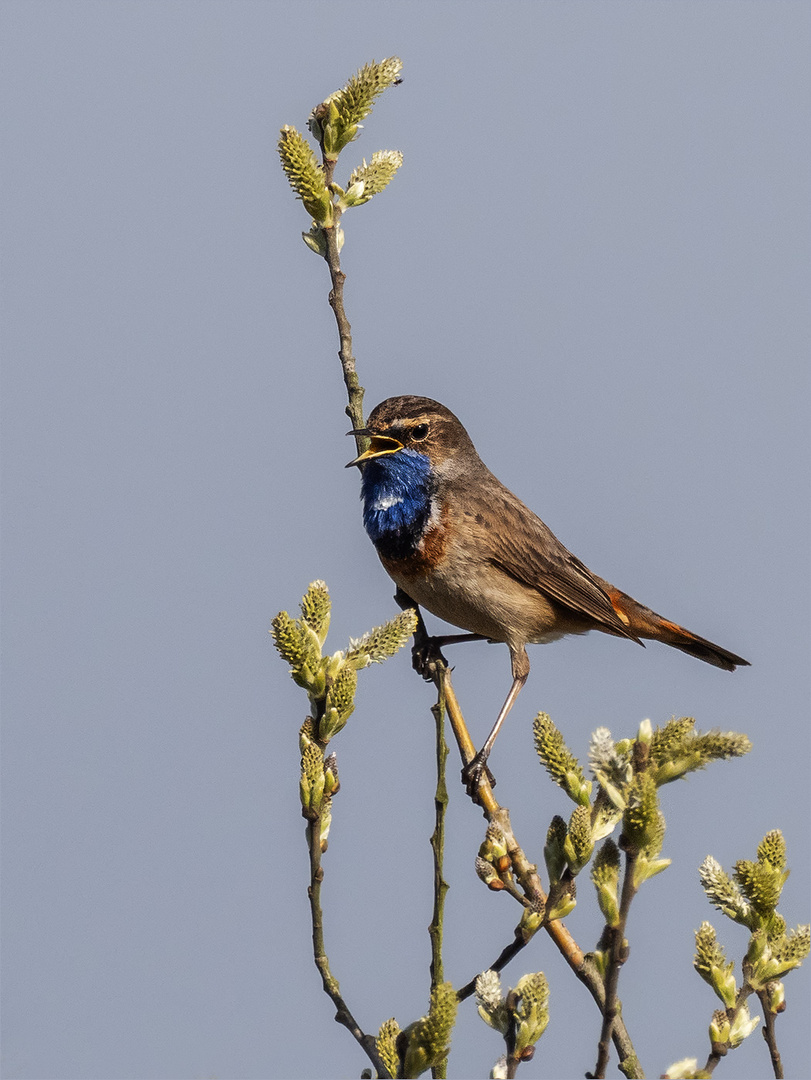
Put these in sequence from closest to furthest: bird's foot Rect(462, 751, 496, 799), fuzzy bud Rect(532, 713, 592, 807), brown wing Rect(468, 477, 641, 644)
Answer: fuzzy bud Rect(532, 713, 592, 807), bird's foot Rect(462, 751, 496, 799), brown wing Rect(468, 477, 641, 644)

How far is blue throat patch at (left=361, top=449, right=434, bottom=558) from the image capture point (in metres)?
6.24

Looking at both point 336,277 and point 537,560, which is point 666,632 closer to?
point 537,560

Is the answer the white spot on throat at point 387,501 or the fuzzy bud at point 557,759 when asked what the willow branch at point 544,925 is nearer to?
the fuzzy bud at point 557,759

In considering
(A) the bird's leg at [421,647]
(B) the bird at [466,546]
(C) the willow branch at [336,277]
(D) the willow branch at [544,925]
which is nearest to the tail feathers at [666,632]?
(B) the bird at [466,546]

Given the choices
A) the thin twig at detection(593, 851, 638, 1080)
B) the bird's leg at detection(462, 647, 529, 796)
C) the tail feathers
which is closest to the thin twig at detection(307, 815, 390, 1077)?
the thin twig at detection(593, 851, 638, 1080)

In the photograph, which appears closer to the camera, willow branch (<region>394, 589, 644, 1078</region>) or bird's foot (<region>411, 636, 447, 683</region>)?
willow branch (<region>394, 589, 644, 1078</region>)

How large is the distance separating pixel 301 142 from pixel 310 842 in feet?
7.32

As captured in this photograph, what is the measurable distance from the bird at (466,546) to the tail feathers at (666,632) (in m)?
0.02

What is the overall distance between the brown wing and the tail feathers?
0.28 meters

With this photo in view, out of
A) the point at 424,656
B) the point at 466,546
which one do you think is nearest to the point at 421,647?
the point at 424,656

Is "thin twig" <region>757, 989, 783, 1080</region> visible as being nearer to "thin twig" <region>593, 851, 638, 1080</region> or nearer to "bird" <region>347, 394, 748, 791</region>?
"thin twig" <region>593, 851, 638, 1080</region>

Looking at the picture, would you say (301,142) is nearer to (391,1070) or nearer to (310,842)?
(310,842)

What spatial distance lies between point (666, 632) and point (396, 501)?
1.92m

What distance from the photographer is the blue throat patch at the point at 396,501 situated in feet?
20.5
